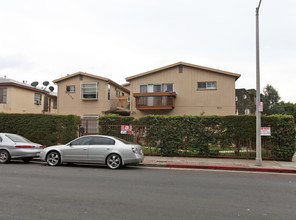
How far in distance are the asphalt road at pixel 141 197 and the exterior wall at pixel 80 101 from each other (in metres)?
17.4

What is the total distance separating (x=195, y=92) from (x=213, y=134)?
10.8 m

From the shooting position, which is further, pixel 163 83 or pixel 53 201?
pixel 163 83

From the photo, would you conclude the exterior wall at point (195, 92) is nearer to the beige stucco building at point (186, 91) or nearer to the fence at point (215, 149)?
the beige stucco building at point (186, 91)

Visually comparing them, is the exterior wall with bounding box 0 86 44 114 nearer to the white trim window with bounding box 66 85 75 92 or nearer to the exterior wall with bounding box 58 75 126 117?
the exterior wall with bounding box 58 75 126 117

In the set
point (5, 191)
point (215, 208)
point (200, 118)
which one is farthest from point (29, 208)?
point (200, 118)

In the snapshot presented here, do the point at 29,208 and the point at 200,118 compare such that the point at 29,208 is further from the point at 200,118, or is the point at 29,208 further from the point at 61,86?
the point at 61,86

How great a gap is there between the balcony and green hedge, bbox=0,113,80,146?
369 inches

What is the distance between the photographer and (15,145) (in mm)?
10648

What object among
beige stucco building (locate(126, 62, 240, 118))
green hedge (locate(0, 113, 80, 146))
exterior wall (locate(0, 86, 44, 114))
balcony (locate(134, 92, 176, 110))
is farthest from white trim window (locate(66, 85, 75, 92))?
green hedge (locate(0, 113, 80, 146))

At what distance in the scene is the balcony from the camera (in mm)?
23109

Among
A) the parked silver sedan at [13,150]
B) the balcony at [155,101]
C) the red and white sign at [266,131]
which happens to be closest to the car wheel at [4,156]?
the parked silver sedan at [13,150]

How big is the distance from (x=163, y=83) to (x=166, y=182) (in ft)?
57.7

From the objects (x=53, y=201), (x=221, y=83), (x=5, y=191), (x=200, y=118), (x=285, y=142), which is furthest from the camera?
(x=221, y=83)

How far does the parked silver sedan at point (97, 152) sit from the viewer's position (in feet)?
31.4
